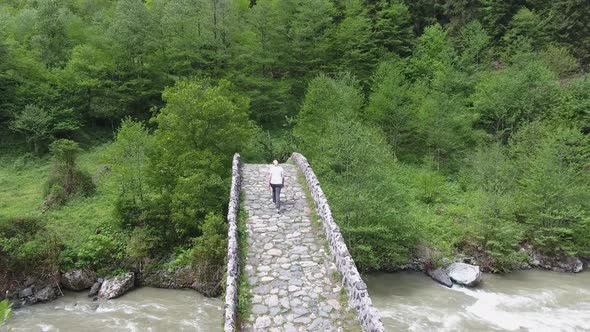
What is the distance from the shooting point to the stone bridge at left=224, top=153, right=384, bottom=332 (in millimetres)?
9180

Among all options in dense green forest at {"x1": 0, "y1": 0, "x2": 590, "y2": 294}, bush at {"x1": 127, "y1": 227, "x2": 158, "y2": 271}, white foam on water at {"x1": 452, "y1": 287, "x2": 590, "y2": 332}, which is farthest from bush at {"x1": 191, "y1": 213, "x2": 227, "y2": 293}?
white foam on water at {"x1": 452, "y1": 287, "x2": 590, "y2": 332}

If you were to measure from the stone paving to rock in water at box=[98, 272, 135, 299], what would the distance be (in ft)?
23.7

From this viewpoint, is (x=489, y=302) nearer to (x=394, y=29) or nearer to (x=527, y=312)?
(x=527, y=312)

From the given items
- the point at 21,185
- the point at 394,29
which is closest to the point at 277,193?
the point at 21,185

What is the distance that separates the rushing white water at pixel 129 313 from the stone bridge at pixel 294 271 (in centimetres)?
508

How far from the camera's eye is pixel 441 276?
18.7 m

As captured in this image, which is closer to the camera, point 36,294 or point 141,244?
point 36,294

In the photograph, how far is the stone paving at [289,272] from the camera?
9.30 meters

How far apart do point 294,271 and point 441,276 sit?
10.3 metres

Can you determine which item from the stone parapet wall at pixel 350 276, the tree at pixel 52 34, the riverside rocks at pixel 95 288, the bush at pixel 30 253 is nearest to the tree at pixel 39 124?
the tree at pixel 52 34

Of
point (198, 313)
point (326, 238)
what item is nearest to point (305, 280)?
point (326, 238)

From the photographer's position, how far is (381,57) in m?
35.0

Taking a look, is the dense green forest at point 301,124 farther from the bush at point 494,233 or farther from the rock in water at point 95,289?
the rock in water at point 95,289

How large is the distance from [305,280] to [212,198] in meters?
8.96
